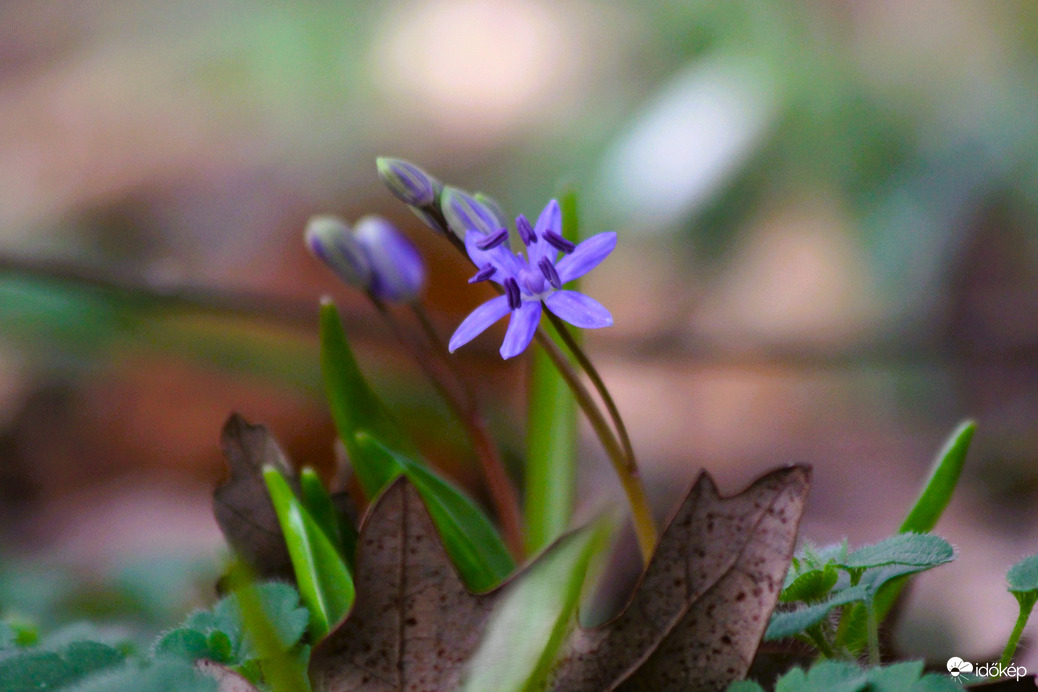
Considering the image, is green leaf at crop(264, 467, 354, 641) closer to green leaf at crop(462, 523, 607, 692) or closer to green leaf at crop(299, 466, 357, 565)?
green leaf at crop(299, 466, 357, 565)

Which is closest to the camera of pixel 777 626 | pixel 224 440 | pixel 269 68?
pixel 777 626

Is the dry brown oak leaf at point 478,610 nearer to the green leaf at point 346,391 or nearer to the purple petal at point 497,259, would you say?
the purple petal at point 497,259

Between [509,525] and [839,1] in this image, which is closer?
[509,525]

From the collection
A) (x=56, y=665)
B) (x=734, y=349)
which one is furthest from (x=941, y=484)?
(x=734, y=349)

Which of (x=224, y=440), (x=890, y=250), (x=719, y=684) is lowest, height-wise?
(x=719, y=684)

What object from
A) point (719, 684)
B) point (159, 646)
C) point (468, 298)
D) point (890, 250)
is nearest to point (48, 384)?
point (468, 298)

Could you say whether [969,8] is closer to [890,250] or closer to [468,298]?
[890,250]
